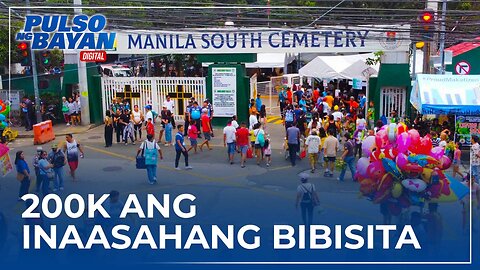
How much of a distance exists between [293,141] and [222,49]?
19.9 ft

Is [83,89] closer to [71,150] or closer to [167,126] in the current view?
[167,126]

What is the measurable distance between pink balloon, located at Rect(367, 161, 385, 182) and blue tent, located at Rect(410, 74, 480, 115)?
504 cm

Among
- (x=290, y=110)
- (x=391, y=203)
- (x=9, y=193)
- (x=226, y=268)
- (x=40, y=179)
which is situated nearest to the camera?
(x=226, y=268)

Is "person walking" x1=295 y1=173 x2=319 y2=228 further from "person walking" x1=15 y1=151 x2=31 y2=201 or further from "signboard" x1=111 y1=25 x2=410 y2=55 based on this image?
"signboard" x1=111 y1=25 x2=410 y2=55

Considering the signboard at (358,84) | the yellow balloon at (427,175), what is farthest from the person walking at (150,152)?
the signboard at (358,84)

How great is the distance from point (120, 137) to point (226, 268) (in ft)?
32.4

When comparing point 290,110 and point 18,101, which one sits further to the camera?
point 18,101

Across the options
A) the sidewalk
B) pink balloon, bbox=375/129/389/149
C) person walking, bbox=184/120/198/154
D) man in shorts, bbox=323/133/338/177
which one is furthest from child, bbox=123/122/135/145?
pink balloon, bbox=375/129/389/149

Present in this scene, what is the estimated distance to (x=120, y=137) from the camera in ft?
58.1

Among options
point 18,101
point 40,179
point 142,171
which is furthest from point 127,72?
point 40,179

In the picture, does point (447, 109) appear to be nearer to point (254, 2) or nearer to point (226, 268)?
point (226, 268)

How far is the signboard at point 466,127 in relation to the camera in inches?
603

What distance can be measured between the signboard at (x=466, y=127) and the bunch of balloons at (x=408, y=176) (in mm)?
5013

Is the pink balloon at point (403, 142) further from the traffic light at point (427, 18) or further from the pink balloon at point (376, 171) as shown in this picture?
the traffic light at point (427, 18)
